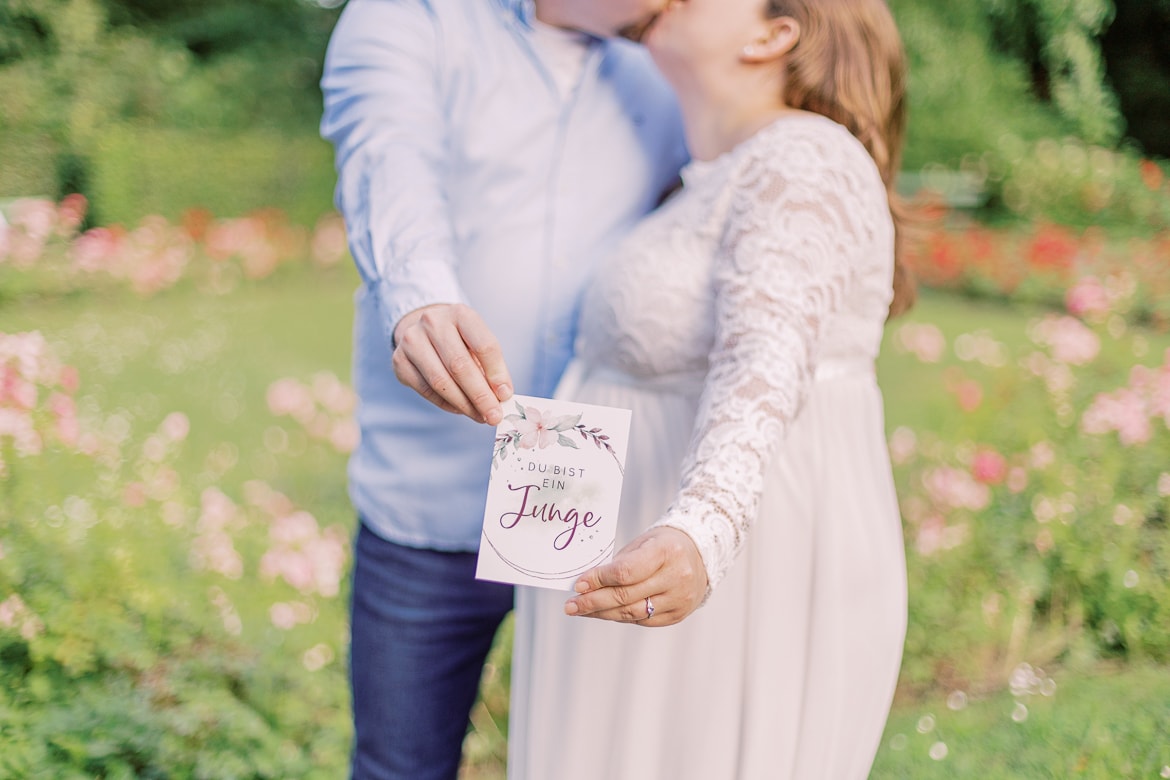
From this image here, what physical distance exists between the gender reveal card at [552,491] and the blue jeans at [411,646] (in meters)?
0.52

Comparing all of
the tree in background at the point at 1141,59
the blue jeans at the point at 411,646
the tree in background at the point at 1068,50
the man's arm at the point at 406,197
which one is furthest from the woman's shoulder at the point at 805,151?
the tree in background at the point at 1141,59

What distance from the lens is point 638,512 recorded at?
130 centimetres

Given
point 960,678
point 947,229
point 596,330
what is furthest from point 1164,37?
point 947,229

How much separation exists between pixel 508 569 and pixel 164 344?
→ 539cm

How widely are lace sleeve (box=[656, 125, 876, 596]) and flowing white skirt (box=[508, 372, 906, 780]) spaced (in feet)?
0.72

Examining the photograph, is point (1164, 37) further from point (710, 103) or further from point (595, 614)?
point (595, 614)

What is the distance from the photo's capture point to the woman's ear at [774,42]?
1246 mm

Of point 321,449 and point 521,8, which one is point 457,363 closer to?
point 521,8

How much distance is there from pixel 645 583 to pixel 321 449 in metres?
3.68

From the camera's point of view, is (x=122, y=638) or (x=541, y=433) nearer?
(x=541, y=433)

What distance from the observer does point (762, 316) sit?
1.03 meters

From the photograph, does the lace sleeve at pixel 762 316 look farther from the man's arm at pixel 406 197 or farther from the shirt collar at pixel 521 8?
the shirt collar at pixel 521 8

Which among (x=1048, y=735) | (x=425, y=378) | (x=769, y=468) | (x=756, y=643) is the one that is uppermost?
(x=425, y=378)

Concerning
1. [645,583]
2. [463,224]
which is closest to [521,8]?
[463,224]
